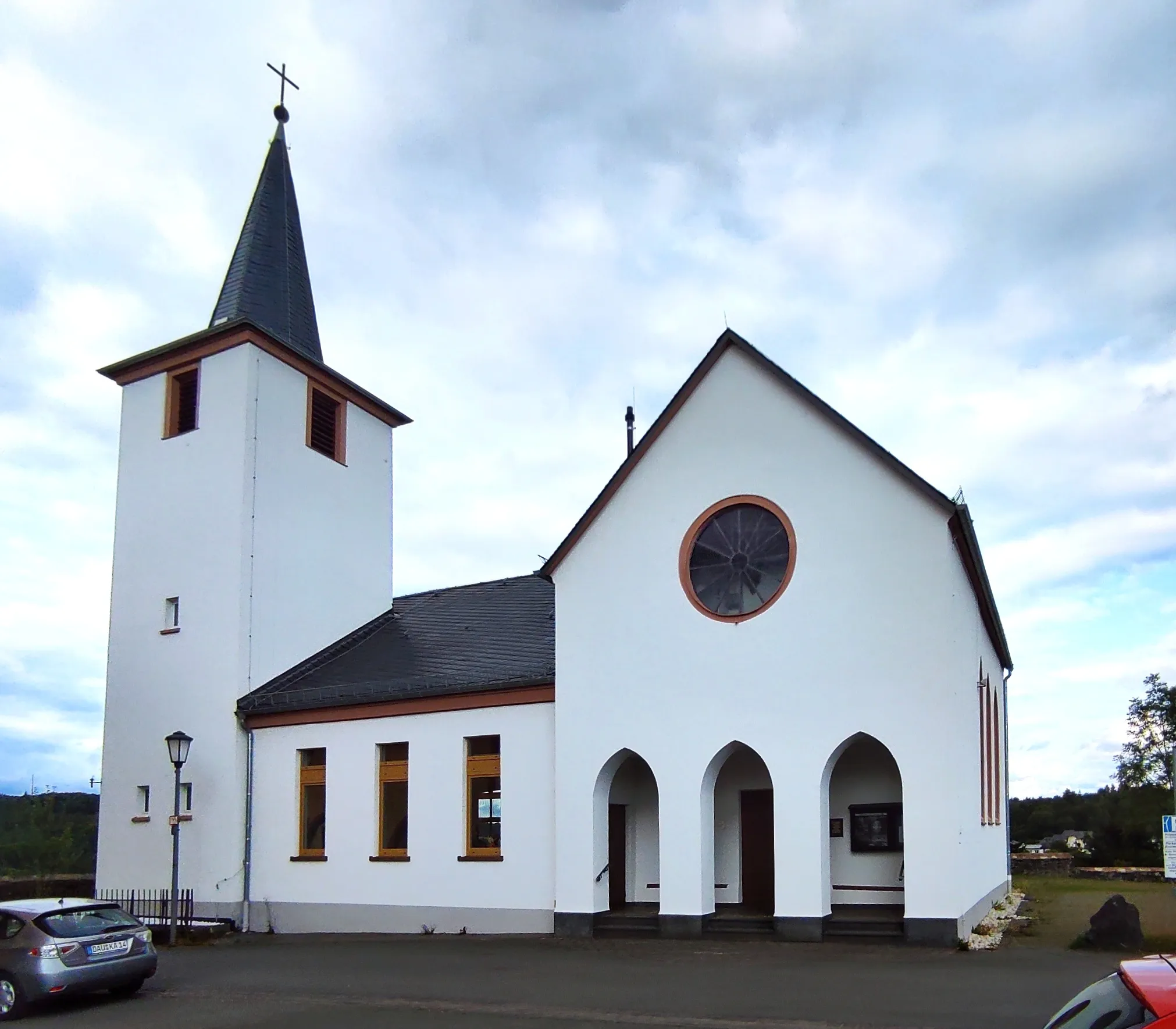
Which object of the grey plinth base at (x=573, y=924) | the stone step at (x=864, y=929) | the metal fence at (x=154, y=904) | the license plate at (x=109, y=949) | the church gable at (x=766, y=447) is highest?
the church gable at (x=766, y=447)

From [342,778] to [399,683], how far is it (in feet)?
7.03

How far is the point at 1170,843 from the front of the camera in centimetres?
1140

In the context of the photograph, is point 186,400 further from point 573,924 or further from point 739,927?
point 739,927

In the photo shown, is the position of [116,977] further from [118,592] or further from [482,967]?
[118,592]

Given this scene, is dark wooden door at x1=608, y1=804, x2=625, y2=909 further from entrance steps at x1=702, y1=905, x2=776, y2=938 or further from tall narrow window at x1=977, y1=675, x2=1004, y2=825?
tall narrow window at x1=977, y1=675, x2=1004, y2=825

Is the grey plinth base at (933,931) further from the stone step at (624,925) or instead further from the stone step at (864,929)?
the stone step at (624,925)

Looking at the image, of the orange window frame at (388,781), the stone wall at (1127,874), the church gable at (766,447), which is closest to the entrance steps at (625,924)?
the orange window frame at (388,781)

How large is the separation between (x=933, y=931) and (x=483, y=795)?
7.92 m

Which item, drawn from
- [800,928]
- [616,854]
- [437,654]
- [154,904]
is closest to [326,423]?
[437,654]

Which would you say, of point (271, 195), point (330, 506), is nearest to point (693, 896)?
point (330, 506)

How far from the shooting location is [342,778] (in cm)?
2236

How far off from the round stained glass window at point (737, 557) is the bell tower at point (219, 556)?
989 centimetres

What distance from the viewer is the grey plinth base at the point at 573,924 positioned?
18625mm

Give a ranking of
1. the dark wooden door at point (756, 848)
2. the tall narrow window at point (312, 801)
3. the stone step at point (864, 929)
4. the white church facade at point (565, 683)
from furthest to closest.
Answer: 1. the tall narrow window at point (312, 801)
2. the dark wooden door at point (756, 848)
3. the white church facade at point (565, 683)
4. the stone step at point (864, 929)
